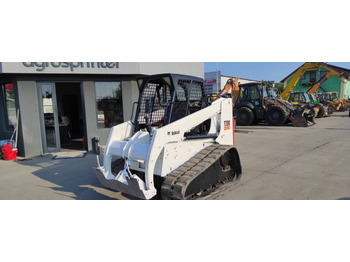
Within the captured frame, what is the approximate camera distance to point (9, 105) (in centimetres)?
900

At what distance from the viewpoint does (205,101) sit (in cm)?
555

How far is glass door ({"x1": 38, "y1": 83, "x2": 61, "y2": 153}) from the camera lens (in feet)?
27.5

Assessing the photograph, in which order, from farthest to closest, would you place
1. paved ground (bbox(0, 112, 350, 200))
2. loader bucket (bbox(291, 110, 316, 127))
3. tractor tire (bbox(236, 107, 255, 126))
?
tractor tire (bbox(236, 107, 255, 126))
loader bucket (bbox(291, 110, 316, 127))
paved ground (bbox(0, 112, 350, 200))

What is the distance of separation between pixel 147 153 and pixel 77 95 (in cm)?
1079

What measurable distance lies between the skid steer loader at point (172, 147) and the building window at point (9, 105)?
19.4 ft

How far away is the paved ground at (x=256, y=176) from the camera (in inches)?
181

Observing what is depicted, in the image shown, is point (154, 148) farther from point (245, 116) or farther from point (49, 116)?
point (245, 116)

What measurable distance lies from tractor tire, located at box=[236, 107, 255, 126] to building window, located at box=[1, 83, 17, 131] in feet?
39.4

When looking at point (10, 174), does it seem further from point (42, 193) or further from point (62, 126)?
point (62, 126)

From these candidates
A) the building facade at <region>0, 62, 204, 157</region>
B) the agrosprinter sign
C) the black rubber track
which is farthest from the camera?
the building facade at <region>0, 62, 204, 157</region>

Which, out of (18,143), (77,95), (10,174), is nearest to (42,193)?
(10,174)

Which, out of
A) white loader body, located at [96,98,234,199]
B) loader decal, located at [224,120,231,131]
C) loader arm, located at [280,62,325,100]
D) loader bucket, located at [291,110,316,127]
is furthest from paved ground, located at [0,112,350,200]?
loader arm, located at [280,62,325,100]

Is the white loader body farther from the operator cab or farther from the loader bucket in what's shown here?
the operator cab

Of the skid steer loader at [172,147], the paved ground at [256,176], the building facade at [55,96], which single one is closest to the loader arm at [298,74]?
the paved ground at [256,176]
